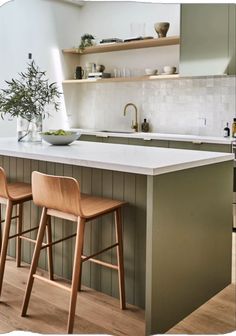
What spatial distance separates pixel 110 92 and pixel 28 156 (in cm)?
343

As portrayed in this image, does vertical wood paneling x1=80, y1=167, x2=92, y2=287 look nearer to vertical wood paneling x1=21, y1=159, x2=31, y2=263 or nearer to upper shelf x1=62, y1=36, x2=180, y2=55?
vertical wood paneling x1=21, y1=159, x2=31, y2=263

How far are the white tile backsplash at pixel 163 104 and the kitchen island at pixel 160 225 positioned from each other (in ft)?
7.44

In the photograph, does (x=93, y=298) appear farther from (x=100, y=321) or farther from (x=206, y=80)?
(x=206, y=80)

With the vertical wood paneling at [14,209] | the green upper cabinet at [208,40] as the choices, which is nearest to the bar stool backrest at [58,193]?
the vertical wood paneling at [14,209]

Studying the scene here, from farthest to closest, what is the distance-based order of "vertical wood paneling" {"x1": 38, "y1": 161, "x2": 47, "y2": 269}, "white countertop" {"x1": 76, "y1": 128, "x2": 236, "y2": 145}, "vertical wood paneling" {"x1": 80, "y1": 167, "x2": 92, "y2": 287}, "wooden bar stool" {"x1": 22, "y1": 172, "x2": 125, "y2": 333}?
"white countertop" {"x1": 76, "y1": 128, "x2": 236, "y2": 145} < "vertical wood paneling" {"x1": 38, "y1": 161, "x2": 47, "y2": 269} < "vertical wood paneling" {"x1": 80, "y1": 167, "x2": 92, "y2": 287} < "wooden bar stool" {"x1": 22, "y1": 172, "x2": 125, "y2": 333}

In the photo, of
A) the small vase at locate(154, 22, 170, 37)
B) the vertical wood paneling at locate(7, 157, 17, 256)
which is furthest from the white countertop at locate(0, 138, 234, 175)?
the small vase at locate(154, 22, 170, 37)

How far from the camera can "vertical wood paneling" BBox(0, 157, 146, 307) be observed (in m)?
2.33

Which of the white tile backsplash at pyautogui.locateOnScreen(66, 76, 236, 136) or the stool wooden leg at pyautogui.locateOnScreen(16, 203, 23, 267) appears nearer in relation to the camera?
the stool wooden leg at pyautogui.locateOnScreen(16, 203, 23, 267)

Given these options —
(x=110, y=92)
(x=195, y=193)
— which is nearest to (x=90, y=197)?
(x=195, y=193)

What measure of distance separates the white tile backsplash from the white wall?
0.41 metres

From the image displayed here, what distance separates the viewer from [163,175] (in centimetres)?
197

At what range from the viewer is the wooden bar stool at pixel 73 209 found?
6.59 feet

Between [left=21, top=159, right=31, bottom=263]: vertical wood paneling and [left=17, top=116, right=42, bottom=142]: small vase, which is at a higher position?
[left=17, top=116, right=42, bottom=142]: small vase

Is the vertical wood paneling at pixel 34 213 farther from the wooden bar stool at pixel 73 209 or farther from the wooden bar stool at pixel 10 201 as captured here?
the wooden bar stool at pixel 73 209
